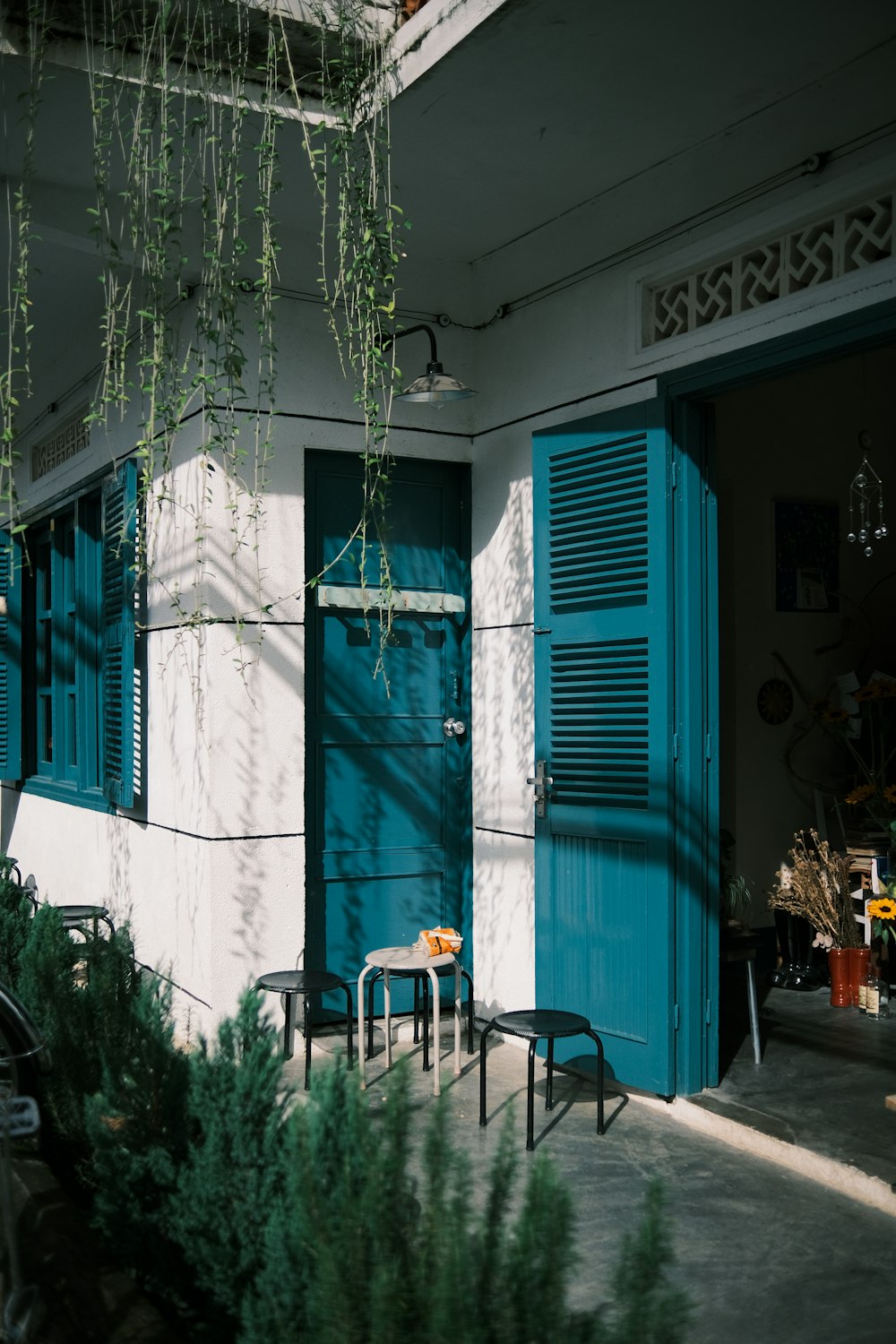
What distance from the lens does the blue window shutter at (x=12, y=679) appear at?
298 inches

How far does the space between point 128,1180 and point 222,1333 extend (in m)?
0.37

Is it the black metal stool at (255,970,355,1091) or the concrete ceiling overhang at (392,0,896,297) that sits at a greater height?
the concrete ceiling overhang at (392,0,896,297)

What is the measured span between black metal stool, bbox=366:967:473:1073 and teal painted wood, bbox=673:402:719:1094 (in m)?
0.88

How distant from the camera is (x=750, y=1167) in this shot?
12.3 feet

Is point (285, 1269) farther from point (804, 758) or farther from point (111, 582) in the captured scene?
point (804, 758)

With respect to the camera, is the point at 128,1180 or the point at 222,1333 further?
the point at 128,1180

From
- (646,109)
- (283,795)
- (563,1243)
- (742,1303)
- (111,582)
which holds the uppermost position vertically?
(646,109)

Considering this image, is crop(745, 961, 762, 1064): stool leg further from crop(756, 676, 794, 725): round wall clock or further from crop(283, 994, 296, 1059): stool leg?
crop(756, 676, 794, 725): round wall clock

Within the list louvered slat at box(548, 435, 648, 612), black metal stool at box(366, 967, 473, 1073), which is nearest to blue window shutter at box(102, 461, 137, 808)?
black metal stool at box(366, 967, 473, 1073)

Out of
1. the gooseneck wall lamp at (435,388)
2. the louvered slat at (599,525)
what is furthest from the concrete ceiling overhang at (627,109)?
the louvered slat at (599,525)

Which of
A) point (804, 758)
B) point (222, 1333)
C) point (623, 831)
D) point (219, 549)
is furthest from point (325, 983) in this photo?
point (804, 758)

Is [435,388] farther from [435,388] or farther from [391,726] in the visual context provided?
[391,726]

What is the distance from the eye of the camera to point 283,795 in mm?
4910

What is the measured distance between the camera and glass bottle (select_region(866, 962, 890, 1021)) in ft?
17.8
